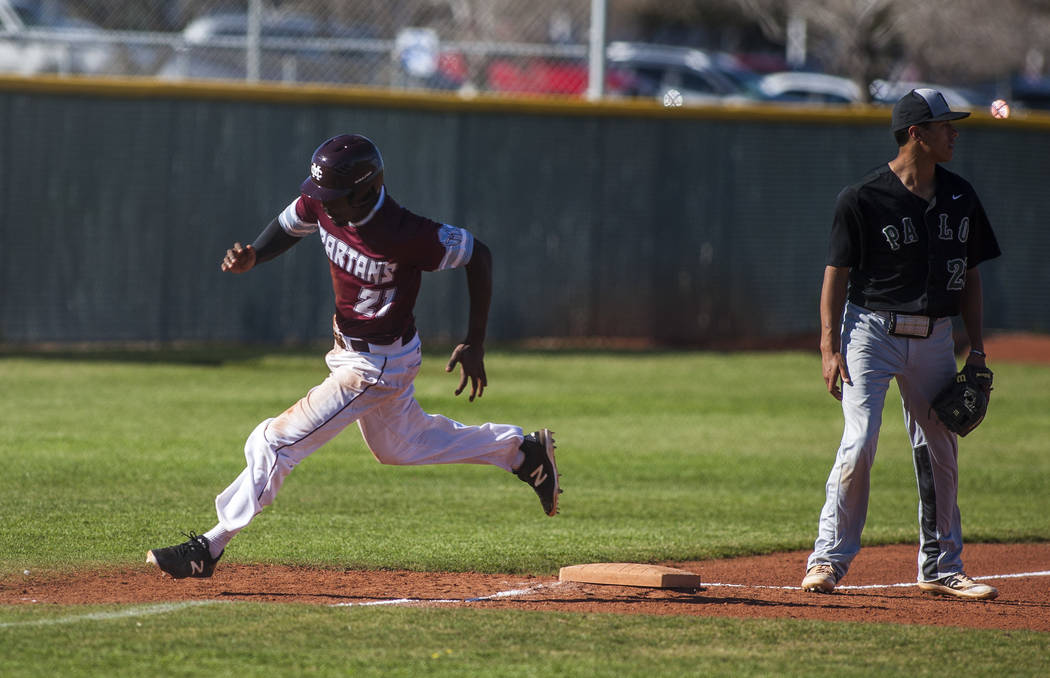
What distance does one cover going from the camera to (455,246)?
20.4 feet

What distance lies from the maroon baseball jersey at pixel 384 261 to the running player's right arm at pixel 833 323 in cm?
160

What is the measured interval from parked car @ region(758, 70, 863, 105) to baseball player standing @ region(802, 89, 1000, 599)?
838 inches

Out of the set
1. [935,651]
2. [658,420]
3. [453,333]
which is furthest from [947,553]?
[453,333]

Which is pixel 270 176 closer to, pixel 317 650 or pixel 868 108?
pixel 868 108

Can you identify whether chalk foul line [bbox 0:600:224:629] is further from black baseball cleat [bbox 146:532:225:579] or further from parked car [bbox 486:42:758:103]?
parked car [bbox 486:42:758:103]

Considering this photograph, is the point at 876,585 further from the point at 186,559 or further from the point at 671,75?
the point at 671,75

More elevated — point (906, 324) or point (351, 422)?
point (906, 324)

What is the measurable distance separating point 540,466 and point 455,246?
1305 mm

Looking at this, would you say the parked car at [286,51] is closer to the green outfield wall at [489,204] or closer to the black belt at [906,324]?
the green outfield wall at [489,204]

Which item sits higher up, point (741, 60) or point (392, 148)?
point (741, 60)

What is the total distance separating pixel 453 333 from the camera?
17.3 metres

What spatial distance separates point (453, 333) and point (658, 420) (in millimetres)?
5093

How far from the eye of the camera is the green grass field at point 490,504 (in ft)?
17.1

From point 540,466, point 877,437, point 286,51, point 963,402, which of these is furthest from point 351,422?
point 286,51
